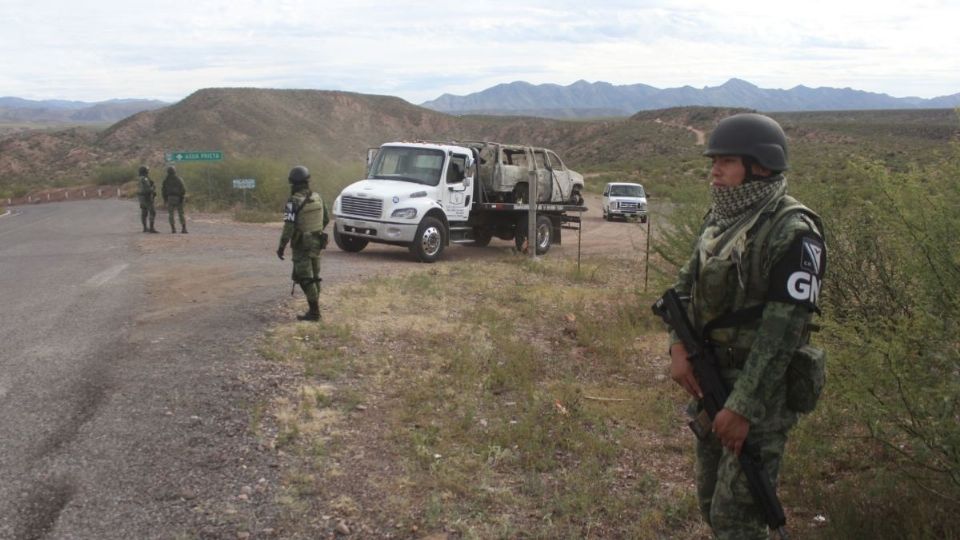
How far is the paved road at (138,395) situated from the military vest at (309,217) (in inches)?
46.1

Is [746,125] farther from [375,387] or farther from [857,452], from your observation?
[375,387]

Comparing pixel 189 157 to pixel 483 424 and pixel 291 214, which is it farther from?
pixel 483 424

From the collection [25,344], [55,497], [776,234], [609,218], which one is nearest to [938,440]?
[776,234]

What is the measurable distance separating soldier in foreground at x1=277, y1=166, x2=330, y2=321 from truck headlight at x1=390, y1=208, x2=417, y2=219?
17.5 feet

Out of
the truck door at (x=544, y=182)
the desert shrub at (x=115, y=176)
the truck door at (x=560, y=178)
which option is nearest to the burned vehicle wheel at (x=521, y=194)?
the truck door at (x=544, y=182)

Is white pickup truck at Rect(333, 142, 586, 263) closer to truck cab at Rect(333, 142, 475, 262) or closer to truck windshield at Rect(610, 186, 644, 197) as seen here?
truck cab at Rect(333, 142, 475, 262)

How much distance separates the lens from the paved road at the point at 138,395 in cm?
427

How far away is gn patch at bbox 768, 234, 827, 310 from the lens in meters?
2.69

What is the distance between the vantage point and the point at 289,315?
9.05 meters

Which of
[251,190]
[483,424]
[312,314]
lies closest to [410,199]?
[312,314]

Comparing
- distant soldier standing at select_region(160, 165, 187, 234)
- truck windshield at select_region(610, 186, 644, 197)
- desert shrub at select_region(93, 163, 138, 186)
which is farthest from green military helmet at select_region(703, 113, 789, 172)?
desert shrub at select_region(93, 163, 138, 186)

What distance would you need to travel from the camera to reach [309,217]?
8.32 m

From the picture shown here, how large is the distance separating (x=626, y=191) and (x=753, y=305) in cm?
2509

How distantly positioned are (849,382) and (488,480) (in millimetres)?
2246
